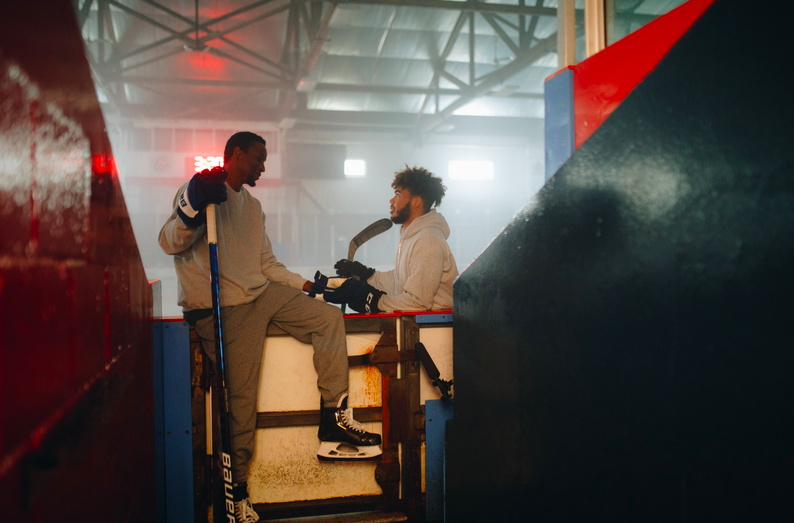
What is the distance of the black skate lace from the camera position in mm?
2521

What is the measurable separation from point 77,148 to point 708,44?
109cm

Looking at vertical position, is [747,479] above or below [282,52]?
below

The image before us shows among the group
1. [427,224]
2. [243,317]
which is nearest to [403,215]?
[427,224]

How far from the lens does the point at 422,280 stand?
307 centimetres

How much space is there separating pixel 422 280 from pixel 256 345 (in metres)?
1.03

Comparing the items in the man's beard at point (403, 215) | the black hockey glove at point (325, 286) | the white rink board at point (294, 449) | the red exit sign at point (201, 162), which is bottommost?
the white rink board at point (294, 449)

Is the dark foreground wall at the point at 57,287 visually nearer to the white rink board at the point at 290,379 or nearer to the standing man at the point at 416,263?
the white rink board at the point at 290,379

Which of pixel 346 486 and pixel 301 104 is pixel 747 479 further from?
pixel 301 104

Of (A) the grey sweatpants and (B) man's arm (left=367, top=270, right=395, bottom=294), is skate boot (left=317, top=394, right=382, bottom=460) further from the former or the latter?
(B) man's arm (left=367, top=270, right=395, bottom=294)

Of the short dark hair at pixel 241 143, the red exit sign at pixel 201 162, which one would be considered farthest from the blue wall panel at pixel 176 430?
the red exit sign at pixel 201 162

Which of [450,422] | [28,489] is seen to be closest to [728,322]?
[28,489]

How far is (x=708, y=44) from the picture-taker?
2.56 feet

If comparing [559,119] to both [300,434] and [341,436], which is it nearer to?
[341,436]

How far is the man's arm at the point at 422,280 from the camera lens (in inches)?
119
